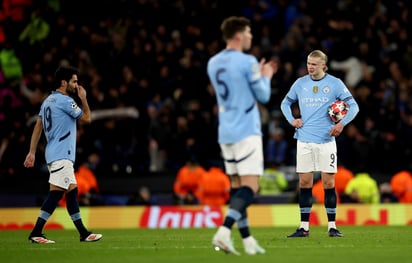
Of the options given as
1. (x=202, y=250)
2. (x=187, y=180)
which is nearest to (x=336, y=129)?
(x=202, y=250)

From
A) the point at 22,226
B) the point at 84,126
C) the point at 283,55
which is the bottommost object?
the point at 22,226

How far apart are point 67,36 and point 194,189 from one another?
6333 millimetres

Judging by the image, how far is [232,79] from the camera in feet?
38.8

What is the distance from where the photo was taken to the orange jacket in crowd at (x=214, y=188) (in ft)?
78.7

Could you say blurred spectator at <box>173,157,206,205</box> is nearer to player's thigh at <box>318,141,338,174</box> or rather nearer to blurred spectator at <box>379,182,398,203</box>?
blurred spectator at <box>379,182,398,203</box>

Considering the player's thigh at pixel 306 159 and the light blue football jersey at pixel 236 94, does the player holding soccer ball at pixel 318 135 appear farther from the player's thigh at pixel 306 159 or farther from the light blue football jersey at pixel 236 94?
the light blue football jersey at pixel 236 94

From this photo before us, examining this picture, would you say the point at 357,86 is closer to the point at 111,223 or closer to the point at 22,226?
the point at 111,223

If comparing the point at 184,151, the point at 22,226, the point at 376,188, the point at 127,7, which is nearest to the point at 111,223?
the point at 22,226

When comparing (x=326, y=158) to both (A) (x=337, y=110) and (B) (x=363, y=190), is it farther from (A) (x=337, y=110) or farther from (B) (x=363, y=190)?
(B) (x=363, y=190)

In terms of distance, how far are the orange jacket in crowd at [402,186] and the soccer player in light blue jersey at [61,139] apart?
1102 cm

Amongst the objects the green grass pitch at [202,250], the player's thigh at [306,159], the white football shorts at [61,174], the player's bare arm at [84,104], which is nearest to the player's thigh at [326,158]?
the player's thigh at [306,159]

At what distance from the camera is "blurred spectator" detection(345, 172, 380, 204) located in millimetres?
23953

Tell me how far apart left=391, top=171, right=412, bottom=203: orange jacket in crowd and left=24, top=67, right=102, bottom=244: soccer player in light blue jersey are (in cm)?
1102

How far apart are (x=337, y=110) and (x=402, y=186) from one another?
930 centimetres
